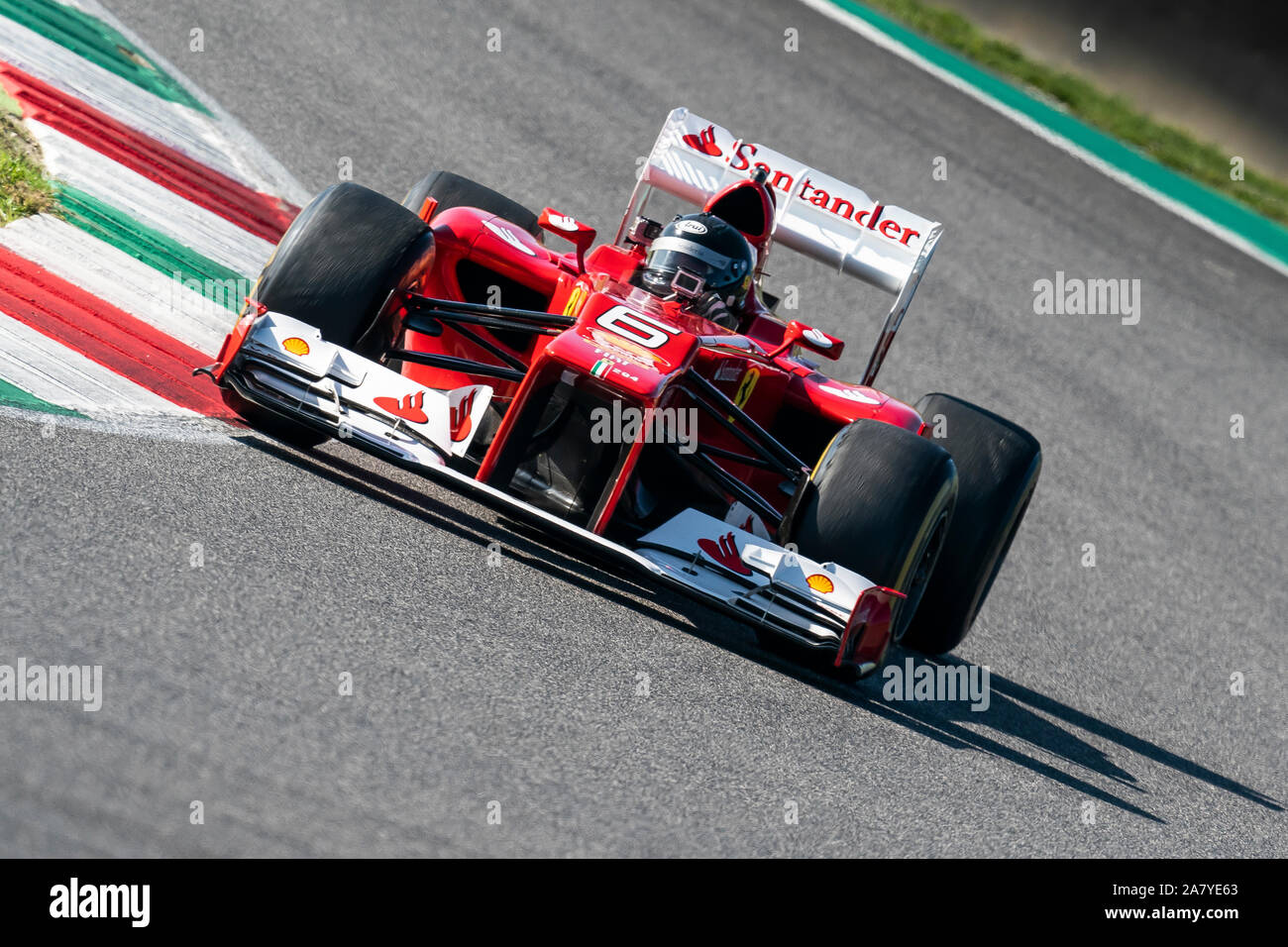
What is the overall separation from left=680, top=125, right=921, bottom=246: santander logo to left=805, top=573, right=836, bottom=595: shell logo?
2.97 metres

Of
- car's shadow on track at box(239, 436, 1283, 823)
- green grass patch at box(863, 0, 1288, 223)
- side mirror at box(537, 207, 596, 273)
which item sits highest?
green grass patch at box(863, 0, 1288, 223)

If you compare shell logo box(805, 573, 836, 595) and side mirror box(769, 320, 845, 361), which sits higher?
side mirror box(769, 320, 845, 361)

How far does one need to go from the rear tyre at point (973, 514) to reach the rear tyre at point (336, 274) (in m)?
2.51

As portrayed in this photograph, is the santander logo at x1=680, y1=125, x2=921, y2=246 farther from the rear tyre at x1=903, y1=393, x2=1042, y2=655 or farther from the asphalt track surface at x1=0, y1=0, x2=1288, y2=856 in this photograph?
the asphalt track surface at x1=0, y1=0, x2=1288, y2=856

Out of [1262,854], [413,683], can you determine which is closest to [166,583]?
[413,683]

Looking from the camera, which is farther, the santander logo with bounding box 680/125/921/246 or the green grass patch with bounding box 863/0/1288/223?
the green grass patch with bounding box 863/0/1288/223

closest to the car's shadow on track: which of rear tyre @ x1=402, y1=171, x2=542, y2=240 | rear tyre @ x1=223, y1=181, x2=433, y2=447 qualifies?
rear tyre @ x1=223, y1=181, x2=433, y2=447

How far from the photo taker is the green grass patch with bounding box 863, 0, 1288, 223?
16031 mm

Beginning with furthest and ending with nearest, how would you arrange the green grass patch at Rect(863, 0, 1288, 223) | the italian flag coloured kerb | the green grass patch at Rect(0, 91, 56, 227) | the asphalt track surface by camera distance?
the green grass patch at Rect(863, 0, 1288, 223), the green grass patch at Rect(0, 91, 56, 227), the italian flag coloured kerb, the asphalt track surface

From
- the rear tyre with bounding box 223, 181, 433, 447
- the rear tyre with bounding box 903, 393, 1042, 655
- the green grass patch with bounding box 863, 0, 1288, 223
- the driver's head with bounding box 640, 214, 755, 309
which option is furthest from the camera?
the green grass patch with bounding box 863, 0, 1288, 223

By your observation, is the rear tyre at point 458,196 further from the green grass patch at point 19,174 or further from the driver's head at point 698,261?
the green grass patch at point 19,174

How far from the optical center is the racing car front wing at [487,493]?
6.00 metres

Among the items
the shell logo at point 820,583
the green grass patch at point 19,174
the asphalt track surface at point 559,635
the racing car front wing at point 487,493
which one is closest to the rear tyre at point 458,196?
the green grass patch at point 19,174

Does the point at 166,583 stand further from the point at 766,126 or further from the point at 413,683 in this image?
the point at 766,126
